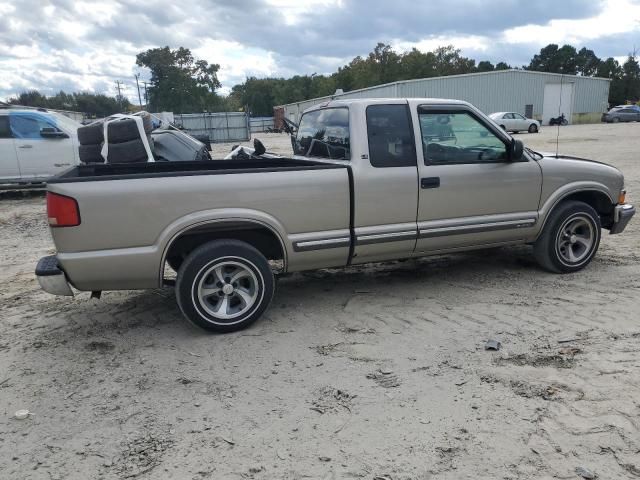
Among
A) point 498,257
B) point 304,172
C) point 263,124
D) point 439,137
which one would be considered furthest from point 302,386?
point 263,124

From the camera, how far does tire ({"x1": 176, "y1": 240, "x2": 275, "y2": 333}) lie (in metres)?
4.09

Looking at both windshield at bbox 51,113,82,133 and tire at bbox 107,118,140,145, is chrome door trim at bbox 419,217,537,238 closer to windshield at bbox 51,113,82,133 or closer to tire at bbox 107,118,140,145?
tire at bbox 107,118,140,145

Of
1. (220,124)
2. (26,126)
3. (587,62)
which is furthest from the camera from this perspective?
(587,62)

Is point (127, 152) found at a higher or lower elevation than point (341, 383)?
higher

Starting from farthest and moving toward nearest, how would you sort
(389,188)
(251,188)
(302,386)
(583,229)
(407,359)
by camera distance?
(583,229)
(389,188)
(251,188)
(407,359)
(302,386)

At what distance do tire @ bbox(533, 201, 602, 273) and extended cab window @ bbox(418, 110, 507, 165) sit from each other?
0.98m

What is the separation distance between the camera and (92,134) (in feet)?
28.8

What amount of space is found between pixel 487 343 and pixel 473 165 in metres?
1.84

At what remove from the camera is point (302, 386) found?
345 cm

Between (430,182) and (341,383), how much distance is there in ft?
7.09

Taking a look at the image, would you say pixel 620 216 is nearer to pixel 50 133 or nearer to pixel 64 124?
pixel 50 133

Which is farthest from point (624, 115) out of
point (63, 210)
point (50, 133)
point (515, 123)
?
point (63, 210)

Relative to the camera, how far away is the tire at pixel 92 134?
28.7 feet

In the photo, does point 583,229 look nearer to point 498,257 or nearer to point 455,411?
point 498,257
